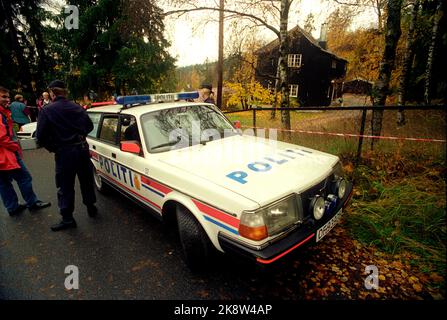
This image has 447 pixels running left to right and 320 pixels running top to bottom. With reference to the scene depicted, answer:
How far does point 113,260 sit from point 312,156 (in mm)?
2634

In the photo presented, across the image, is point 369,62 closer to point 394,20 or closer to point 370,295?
point 394,20

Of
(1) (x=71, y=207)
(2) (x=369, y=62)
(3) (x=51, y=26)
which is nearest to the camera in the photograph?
(1) (x=71, y=207)

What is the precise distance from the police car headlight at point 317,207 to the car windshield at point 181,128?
155 cm

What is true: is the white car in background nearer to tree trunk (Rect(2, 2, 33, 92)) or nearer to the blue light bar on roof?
the blue light bar on roof

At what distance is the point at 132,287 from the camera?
2.33 metres

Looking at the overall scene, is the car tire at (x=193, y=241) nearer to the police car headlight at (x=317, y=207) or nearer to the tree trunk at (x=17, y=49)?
the police car headlight at (x=317, y=207)

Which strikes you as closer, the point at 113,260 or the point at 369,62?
the point at 113,260

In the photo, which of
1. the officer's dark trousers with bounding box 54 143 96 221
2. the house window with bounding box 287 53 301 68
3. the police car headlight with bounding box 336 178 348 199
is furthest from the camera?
the house window with bounding box 287 53 301 68

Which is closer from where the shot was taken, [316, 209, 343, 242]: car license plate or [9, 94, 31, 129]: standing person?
[316, 209, 343, 242]: car license plate

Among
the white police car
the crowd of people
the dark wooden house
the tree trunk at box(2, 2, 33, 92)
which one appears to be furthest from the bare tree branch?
the dark wooden house

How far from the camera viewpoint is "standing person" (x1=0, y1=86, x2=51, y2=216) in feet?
11.4

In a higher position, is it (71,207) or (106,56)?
(106,56)
